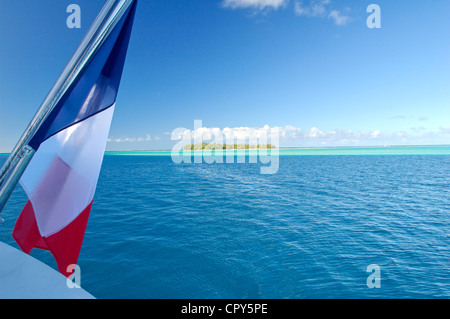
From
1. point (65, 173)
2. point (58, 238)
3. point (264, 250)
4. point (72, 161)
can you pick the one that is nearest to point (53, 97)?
point (72, 161)

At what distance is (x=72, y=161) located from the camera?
2.82m

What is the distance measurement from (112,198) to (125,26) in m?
28.0

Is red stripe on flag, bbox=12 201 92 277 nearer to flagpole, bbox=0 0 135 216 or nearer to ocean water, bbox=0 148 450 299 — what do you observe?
flagpole, bbox=0 0 135 216

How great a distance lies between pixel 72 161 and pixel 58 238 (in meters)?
1.00

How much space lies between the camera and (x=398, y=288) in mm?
8891

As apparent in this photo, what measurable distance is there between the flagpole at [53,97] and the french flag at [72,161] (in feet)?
1.50

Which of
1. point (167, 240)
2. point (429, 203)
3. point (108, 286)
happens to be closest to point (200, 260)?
point (167, 240)

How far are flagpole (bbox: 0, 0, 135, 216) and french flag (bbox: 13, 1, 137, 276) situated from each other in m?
0.46

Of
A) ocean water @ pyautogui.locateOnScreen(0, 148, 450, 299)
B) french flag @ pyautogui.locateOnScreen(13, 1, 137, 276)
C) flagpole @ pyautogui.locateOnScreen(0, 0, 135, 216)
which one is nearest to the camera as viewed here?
flagpole @ pyautogui.locateOnScreen(0, 0, 135, 216)

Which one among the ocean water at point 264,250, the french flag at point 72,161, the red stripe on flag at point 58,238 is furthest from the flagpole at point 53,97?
the ocean water at point 264,250

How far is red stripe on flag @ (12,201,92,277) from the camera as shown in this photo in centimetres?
268

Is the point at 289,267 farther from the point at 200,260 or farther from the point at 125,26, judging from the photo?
the point at 125,26

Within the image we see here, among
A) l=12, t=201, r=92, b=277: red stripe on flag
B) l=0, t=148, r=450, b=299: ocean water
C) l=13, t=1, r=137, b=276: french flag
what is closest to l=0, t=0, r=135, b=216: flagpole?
l=13, t=1, r=137, b=276: french flag

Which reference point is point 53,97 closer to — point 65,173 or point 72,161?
point 72,161
